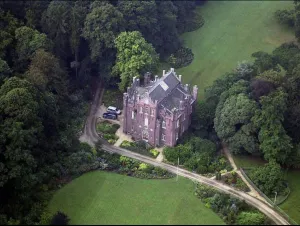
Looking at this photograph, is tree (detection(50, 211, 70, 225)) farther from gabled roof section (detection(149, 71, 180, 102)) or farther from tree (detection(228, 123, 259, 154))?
tree (detection(228, 123, 259, 154))

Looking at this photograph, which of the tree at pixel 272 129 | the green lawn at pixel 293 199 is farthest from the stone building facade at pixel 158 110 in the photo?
the green lawn at pixel 293 199

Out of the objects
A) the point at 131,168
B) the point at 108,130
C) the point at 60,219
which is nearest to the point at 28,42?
the point at 108,130

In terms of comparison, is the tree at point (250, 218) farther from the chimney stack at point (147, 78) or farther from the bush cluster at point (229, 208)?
the chimney stack at point (147, 78)

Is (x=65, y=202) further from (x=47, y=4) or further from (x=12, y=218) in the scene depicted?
(x=47, y=4)

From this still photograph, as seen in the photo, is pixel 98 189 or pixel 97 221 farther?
pixel 98 189

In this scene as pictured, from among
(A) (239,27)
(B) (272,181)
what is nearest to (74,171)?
(B) (272,181)

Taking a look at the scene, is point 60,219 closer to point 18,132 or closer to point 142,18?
point 18,132
